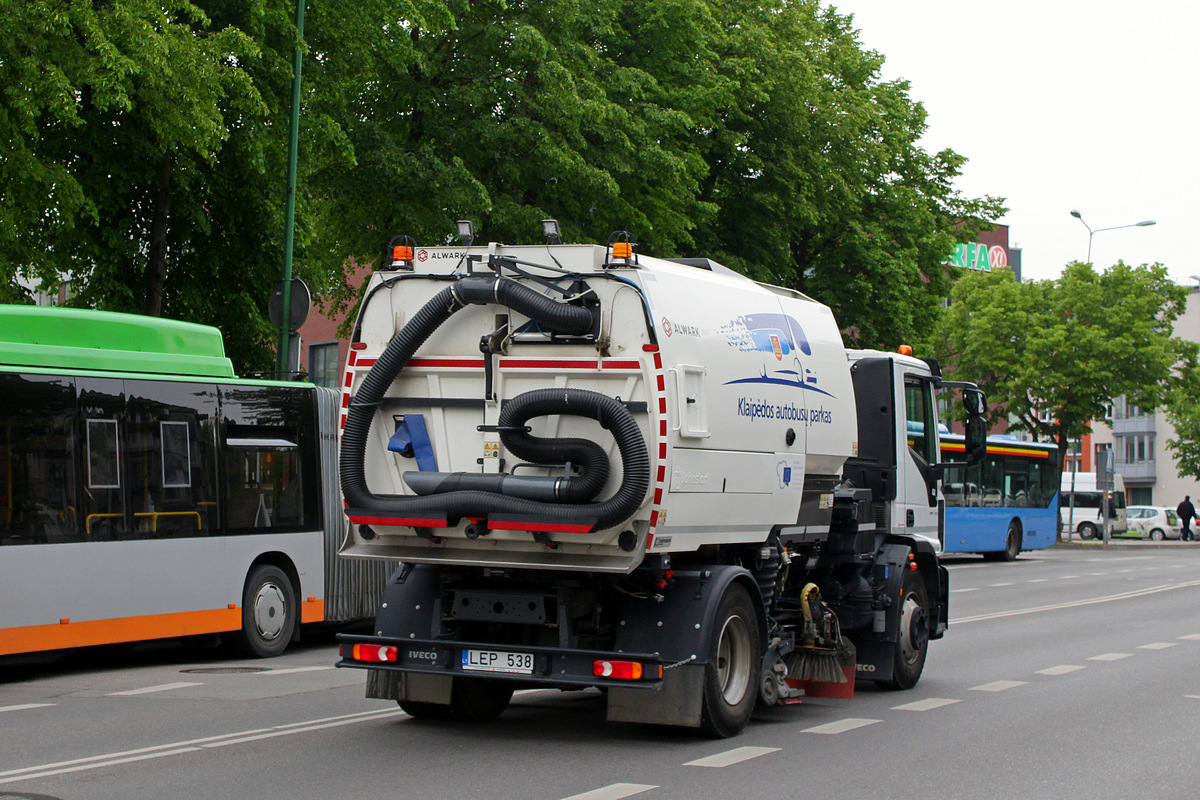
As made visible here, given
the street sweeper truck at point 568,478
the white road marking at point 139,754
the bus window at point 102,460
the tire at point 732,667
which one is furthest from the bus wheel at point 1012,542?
the white road marking at point 139,754

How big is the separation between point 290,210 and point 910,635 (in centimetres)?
1240

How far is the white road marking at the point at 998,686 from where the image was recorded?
38.2 ft

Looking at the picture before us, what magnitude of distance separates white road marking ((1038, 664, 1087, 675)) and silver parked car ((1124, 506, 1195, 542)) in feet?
177

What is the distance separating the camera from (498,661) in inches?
327

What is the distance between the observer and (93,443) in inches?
479

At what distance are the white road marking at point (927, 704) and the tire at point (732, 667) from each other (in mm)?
1797

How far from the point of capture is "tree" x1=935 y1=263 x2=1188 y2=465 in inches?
1908

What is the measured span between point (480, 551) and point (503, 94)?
55.5ft

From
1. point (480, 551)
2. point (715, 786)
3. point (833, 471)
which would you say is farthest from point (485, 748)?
point (833, 471)

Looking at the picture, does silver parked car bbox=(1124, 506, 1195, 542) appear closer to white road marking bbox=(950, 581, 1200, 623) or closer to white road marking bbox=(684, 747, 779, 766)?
white road marking bbox=(950, 581, 1200, 623)

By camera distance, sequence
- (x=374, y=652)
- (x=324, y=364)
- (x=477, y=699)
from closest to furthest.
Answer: (x=374, y=652), (x=477, y=699), (x=324, y=364)

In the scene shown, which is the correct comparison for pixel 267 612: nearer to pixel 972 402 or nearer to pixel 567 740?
pixel 567 740

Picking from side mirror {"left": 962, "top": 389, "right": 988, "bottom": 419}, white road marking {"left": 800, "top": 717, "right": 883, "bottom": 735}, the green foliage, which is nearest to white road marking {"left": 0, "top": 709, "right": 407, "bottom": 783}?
white road marking {"left": 800, "top": 717, "right": 883, "bottom": 735}

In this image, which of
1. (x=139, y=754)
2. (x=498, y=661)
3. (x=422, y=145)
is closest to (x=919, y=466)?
(x=498, y=661)
